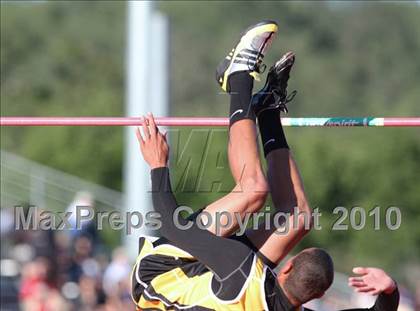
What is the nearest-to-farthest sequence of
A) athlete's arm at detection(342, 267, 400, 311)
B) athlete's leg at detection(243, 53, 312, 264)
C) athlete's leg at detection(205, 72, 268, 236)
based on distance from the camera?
athlete's arm at detection(342, 267, 400, 311) → athlete's leg at detection(205, 72, 268, 236) → athlete's leg at detection(243, 53, 312, 264)

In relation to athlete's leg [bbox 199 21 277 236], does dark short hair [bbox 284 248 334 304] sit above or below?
below

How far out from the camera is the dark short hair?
18.9 ft

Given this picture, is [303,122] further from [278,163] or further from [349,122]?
[278,163]

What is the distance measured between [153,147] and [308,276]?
995 millimetres

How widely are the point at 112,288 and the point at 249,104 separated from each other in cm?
718

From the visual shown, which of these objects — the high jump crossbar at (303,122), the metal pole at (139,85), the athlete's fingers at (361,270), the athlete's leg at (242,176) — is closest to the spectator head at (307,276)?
the athlete's fingers at (361,270)

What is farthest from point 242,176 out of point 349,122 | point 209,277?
point 349,122

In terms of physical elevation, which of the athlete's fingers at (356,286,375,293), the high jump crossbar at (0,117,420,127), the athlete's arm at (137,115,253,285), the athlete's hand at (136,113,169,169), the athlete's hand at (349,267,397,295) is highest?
the high jump crossbar at (0,117,420,127)

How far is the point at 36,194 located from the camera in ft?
59.6

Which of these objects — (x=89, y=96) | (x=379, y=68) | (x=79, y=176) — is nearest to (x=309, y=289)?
(x=79, y=176)

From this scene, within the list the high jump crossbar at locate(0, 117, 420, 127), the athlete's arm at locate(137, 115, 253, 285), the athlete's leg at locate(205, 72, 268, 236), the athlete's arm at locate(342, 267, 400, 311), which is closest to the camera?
the athlete's arm at locate(137, 115, 253, 285)

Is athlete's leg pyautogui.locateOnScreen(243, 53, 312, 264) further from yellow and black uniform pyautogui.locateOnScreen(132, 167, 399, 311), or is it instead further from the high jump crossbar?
yellow and black uniform pyautogui.locateOnScreen(132, 167, 399, 311)

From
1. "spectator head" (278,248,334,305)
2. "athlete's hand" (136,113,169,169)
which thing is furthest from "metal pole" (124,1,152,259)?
"spectator head" (278,248,334,305)

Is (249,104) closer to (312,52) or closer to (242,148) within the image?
(242,148)
